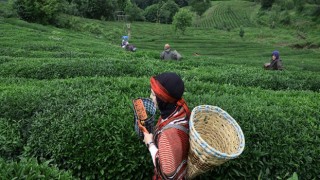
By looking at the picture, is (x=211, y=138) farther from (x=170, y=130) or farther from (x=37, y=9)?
(x=37, y=9)

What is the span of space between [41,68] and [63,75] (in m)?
0.68

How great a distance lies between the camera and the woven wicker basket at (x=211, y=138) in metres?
3.32

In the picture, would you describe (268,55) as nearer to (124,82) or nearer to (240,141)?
(124,82)

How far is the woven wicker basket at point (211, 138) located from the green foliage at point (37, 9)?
3692 cm

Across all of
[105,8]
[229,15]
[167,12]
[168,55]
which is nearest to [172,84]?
[168,55]

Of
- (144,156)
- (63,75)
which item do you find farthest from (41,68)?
(144,156)

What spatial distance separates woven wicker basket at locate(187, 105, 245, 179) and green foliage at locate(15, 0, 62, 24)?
36917 mm

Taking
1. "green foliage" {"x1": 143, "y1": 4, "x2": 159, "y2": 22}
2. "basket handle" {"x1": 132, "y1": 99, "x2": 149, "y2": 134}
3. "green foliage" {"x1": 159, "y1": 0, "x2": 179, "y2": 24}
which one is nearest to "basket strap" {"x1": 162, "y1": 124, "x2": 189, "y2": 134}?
"basket handle" {"x1": 132, "y1": 99, "x2": 149, "y2": 134}

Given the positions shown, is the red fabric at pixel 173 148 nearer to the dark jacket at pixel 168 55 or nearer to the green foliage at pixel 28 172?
the green foliage at pixel 28 172

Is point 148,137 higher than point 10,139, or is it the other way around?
point 148,137

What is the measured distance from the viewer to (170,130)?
3578 mm

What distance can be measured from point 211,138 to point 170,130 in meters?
0.72

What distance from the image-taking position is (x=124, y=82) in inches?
282

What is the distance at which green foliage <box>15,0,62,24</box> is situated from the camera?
37.8 m
